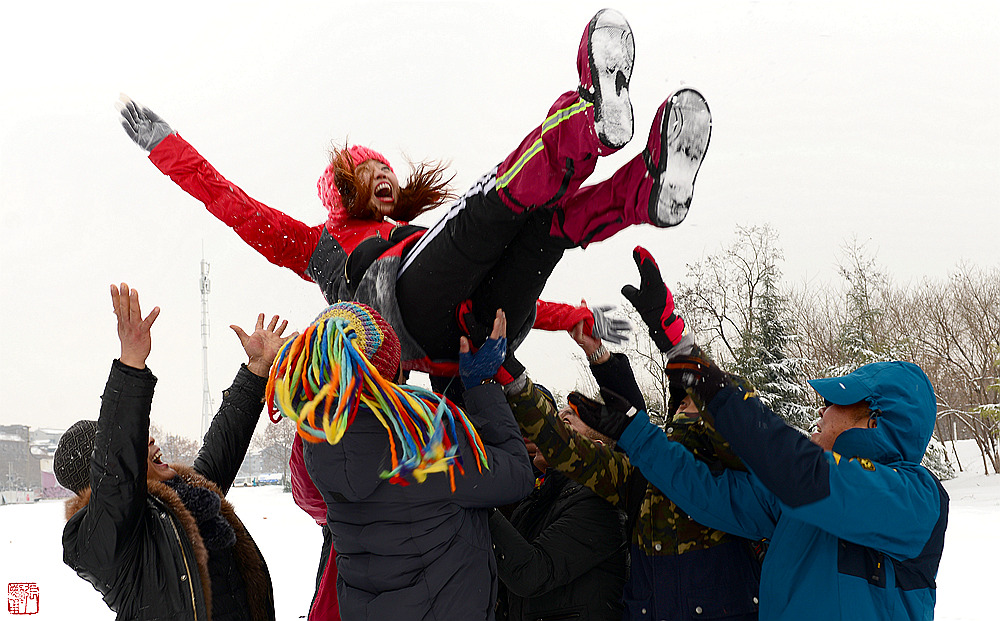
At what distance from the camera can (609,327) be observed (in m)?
2.97

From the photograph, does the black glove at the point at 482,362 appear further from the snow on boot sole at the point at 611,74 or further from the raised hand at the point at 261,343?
the raised hand at the point at 261,343

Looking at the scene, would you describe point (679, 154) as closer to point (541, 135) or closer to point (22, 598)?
point (541, 135)

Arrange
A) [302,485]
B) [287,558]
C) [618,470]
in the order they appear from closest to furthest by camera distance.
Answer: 1. [302,485]
2. [618,470]
3. [287,558]

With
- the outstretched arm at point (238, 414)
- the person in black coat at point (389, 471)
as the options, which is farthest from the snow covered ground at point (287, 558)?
the person in black coat at point (389, 471)

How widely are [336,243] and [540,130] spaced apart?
1.16 m

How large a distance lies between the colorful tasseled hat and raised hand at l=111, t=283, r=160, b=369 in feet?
1.37

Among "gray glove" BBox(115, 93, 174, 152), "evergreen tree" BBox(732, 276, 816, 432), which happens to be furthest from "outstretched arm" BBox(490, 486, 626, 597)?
"evergreen tree" BBox(732, 276, 816, 432)

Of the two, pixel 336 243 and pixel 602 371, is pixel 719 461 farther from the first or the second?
pixel 336 243

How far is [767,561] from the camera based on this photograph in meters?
2.37

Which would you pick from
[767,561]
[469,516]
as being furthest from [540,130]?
[767,561]

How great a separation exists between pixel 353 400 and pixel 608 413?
973 mm

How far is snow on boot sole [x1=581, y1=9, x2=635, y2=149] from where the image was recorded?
1995mm

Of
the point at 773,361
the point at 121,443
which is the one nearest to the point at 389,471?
the point at 121,443

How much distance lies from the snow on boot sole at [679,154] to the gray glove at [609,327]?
887 mm
